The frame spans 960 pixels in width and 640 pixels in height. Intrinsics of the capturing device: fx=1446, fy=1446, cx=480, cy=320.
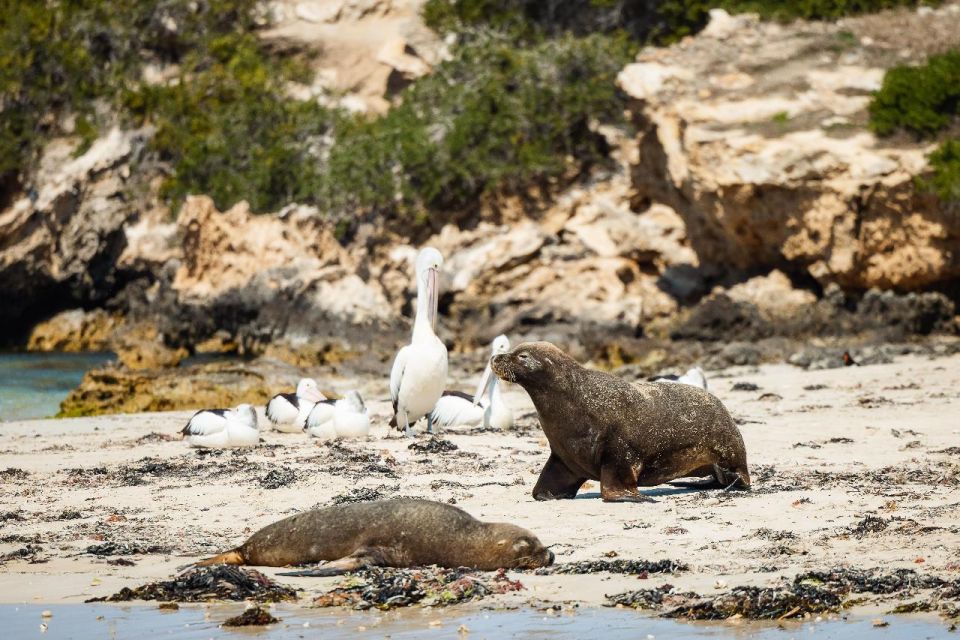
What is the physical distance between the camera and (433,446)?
1337cm

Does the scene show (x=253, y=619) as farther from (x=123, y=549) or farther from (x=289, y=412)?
(x=289, y=412)

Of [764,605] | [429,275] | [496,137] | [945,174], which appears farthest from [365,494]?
[496,137]

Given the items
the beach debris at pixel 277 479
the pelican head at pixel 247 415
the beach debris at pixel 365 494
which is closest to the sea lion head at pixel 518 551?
the beach debris at pixel 365 494

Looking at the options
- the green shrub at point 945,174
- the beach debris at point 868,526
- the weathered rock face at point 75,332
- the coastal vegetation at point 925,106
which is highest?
the coastal vegetation at point 925,106

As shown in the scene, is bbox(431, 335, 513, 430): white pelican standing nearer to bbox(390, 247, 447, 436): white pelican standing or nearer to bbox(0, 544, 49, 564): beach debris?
bbox(390, 247, 447, 436): white pelican standing

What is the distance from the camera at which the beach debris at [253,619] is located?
6965 mm

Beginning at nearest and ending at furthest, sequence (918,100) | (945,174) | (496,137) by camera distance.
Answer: (945,174) < (918,100) < (496,137)

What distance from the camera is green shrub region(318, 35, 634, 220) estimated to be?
36.5 m

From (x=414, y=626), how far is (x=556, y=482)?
338 centimetres

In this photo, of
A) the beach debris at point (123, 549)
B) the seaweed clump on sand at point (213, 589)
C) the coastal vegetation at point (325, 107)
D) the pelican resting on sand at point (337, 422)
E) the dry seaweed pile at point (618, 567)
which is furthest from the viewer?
the coastal vegetation at point (325, 107)

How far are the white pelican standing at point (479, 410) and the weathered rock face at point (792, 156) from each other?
12.6 m

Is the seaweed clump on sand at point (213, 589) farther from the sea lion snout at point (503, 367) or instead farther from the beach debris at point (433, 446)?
the beach debris at point (433, 446)

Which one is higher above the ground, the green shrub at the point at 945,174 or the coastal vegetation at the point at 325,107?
the coastal vegetation at the point at 325,107

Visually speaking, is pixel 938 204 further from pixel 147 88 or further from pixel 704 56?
pixel 147 88
